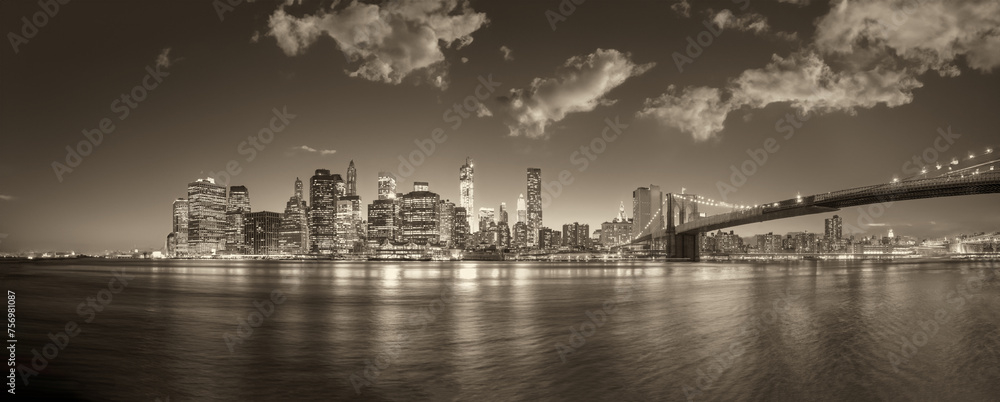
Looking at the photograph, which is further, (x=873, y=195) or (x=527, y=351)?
(x=873, y=195)

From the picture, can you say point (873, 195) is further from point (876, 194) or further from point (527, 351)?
point (527, 351)

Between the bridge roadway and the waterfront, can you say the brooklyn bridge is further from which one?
the waterfront

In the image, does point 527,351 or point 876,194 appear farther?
point 876,194

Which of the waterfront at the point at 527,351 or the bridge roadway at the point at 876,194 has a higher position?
the bridge roadway at the point at 876,194

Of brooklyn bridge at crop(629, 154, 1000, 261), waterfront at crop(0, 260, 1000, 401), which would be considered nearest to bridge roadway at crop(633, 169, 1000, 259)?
brooklyn bridge at crop(629, 154, 1000, 261)

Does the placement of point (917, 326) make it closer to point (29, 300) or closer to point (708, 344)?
point (708, 344)

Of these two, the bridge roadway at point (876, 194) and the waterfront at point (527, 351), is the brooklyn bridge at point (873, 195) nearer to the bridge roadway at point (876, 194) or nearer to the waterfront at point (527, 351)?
the bridge roadway at point (876, 194)

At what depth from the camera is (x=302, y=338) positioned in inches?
822

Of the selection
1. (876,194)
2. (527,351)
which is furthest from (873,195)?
(527,351)

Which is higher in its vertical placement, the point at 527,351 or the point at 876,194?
the point at 876,194

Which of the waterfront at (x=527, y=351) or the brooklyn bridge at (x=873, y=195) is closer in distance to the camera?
the waterfront at (x=527, y=351)

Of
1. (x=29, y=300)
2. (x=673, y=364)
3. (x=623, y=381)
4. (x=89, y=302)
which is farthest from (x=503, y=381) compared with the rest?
(x=29, y=300)

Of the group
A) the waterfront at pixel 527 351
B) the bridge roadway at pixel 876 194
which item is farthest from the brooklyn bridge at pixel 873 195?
the waterfront at pixel 527 351

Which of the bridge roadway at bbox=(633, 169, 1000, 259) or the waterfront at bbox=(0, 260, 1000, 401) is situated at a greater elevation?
the bridge roadway at bbox=(633, 169, 1000, 259)
